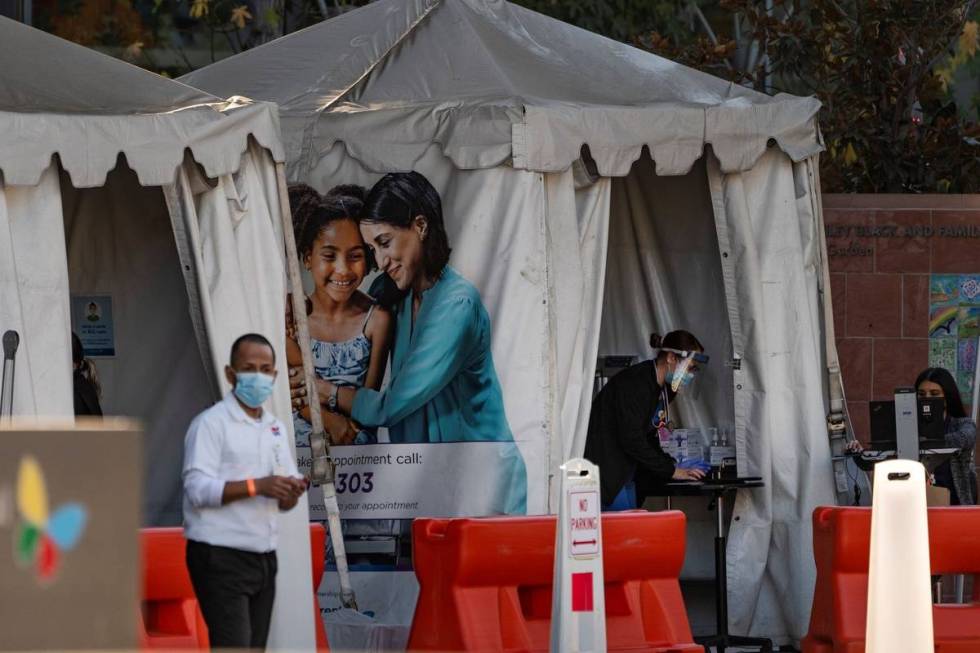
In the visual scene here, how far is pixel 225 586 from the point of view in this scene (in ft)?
28.1

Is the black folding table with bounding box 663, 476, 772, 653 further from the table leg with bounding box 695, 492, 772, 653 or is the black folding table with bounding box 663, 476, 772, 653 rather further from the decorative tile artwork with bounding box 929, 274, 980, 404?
the decorative tile artwork with bounding box 929, 274, 980, 404

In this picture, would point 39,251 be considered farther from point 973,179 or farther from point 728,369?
point 973,179

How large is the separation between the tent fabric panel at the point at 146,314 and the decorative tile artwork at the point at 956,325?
6058mm

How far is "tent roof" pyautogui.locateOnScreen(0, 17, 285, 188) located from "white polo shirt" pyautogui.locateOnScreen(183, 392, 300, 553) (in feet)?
7.00

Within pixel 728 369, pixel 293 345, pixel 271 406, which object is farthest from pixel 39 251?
pixel 728 369

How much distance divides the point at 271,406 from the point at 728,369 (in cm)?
445

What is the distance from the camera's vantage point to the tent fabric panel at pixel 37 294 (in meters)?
10.1

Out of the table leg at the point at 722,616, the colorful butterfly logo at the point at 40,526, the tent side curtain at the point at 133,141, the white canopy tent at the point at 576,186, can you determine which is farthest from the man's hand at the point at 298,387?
the colorful butterfly logo at the point at 40,526

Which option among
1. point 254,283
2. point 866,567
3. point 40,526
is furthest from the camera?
point 866,567

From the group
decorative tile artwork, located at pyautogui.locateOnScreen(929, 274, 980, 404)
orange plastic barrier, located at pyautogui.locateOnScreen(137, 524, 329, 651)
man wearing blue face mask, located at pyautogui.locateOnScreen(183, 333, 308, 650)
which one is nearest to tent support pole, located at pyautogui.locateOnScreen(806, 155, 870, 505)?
decorative tile artwork, located at pyautogui.locateOnScreen(929, 274, 980, 404)

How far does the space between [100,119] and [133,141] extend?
0.20 m

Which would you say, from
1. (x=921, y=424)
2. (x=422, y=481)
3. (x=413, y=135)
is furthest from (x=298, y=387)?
(x=921, y=424)

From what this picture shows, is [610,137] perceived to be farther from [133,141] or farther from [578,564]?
[578,564]

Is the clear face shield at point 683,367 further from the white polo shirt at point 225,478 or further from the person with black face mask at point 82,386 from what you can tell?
the white polo shirt at point 225,478
